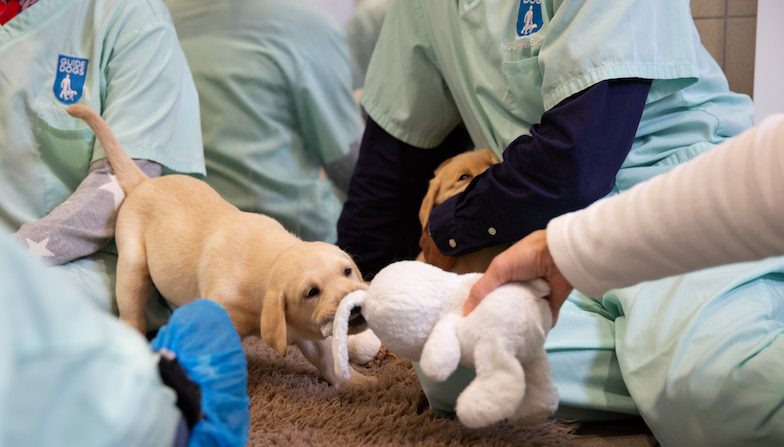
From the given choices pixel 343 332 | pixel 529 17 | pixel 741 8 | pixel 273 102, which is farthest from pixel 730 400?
pixel 273 102

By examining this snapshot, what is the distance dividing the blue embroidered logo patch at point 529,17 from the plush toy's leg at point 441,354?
0.77 meters

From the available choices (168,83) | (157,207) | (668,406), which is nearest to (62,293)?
(668,406)

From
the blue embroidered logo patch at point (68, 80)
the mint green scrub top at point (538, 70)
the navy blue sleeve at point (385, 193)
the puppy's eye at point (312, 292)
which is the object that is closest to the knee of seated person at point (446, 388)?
the puppy's eye at point (312, 292)

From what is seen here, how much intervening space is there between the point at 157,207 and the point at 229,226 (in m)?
0.22

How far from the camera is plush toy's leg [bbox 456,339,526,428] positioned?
66 centimetres

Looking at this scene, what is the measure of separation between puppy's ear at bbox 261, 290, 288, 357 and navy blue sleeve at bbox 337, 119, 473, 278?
2.00ft

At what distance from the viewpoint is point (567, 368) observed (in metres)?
1.06

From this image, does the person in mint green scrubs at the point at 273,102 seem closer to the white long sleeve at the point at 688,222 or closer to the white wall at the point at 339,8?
the white wall at the point at 339,8

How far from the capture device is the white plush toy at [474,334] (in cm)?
67

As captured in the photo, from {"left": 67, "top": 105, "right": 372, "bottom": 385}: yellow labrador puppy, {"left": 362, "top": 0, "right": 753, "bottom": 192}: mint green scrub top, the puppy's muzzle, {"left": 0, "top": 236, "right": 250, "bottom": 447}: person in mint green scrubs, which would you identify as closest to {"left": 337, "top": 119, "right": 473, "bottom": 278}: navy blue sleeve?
{"left": 362, "top": 0, "right": 753, "bottom": 192}: mint green scrub top

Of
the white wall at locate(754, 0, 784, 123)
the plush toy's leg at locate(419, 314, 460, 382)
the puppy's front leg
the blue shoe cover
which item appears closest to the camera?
the blue shoe cover

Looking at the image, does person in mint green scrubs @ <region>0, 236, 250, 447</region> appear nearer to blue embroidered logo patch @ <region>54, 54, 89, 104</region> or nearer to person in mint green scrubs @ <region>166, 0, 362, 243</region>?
blue embroidered logo patch @ <region>54, 54, 89, 104</region>

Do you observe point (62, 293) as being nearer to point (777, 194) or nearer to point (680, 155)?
point (777, 194)

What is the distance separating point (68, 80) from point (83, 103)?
69 mm
